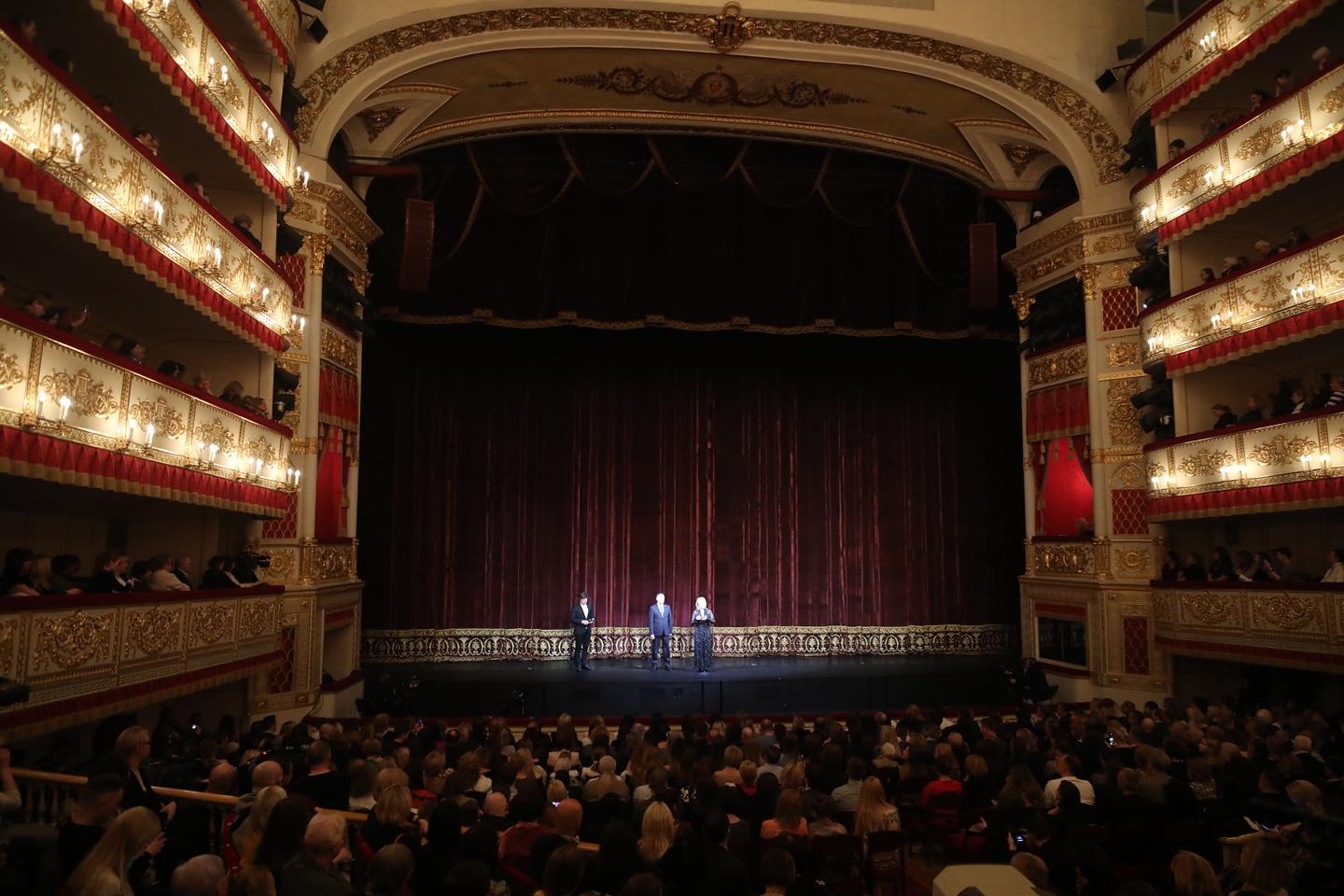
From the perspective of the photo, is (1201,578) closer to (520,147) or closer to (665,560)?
(665,560)

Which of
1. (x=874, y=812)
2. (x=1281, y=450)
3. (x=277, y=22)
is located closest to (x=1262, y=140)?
(x=1281, y=450)

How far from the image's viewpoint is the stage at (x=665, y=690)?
44.2ft

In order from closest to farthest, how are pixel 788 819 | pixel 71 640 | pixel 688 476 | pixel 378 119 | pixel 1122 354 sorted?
pixel 788 819, pixel 71 640, pixel 1122 354, pixel 378 119, pixel 688 476

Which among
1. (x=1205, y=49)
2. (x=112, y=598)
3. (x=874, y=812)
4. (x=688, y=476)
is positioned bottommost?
(x=874, y=812)

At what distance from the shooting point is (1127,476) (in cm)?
1420

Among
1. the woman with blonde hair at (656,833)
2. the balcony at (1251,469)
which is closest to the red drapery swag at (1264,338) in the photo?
the balcony at (1251,469)

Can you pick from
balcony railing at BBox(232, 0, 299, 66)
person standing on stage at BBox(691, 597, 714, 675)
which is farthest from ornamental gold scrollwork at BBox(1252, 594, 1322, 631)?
balcony railing at BBox(232, 0, 299, 66)

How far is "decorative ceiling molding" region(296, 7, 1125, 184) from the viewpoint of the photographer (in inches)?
527

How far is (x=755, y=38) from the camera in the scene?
573 inches

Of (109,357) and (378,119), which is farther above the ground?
(378,119)

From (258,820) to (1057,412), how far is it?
46.3ft

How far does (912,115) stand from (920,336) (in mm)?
4195

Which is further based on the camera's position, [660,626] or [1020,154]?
[1020,154]

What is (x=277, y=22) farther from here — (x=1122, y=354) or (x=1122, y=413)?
(x=1122, y=413)
